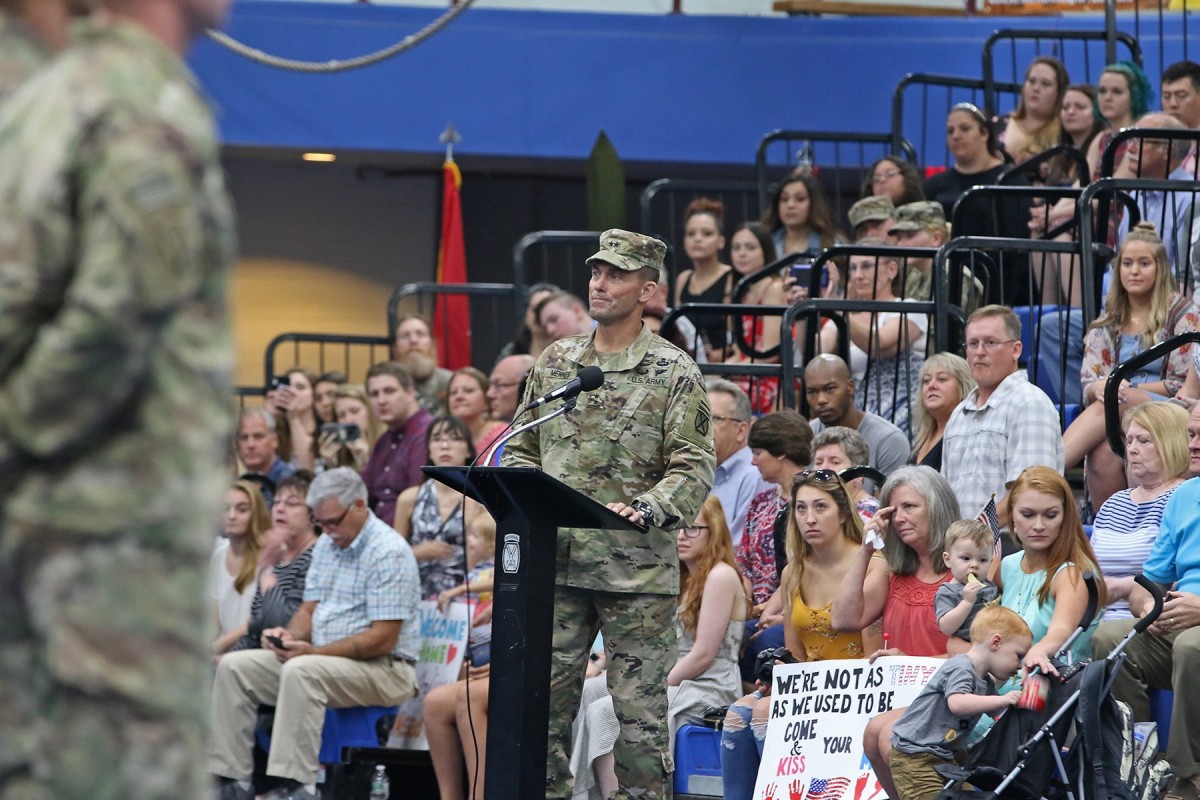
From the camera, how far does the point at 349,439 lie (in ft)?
34.4

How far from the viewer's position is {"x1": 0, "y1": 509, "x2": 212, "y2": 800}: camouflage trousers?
2.01 meters

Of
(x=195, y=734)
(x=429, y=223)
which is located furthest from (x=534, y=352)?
(x=195, y=734)

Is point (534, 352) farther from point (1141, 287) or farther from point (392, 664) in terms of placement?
point (1141, 287)

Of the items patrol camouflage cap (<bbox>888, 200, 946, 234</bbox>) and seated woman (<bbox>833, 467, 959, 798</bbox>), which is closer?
seated woman (<bbox>833, 467, 959, 798</bbox>)

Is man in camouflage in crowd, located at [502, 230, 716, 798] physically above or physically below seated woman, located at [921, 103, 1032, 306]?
below

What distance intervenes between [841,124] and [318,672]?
7.28 metres

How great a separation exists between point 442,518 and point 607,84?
598 cm

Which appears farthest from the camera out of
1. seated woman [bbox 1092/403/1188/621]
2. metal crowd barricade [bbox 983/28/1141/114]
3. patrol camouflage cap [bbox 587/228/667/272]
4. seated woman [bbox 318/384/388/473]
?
metal crowd barricade [bbox 983/28/1141/114]

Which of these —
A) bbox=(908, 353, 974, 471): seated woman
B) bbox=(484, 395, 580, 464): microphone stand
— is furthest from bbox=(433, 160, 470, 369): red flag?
bbox=(484, 395, 580, 464): microphone stand

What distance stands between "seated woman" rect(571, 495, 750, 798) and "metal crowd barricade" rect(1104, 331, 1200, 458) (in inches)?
60.4

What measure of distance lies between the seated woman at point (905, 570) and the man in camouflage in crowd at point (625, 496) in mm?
881

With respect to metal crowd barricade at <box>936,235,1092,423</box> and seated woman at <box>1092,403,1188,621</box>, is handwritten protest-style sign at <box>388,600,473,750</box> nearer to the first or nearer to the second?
metal crowd barricade at <box>936,235,1092,423</box>

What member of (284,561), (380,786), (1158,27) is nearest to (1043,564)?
(380,786)

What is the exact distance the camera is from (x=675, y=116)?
14188mm
